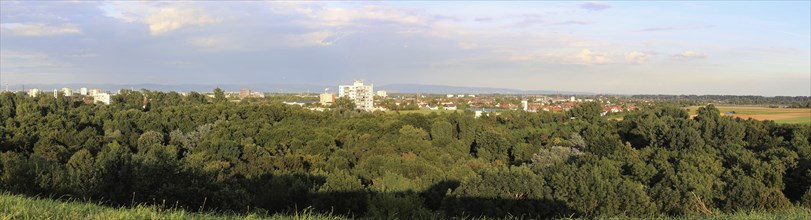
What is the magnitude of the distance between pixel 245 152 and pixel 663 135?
3379cm

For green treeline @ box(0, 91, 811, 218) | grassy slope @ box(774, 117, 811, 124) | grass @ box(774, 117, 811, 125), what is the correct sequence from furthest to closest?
1. grassy slope @ box(774, 117, 811, 124)
2. grass @ box(774, 117, 811, 125)
3. green treeline @ box(0, 91, 811, 218)

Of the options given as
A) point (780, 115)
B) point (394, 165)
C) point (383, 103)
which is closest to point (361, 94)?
point (383, 103)

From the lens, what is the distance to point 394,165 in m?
27.9

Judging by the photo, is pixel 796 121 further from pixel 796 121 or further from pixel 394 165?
pixel 394 165

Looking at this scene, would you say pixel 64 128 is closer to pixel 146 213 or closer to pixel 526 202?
pixel 526 202

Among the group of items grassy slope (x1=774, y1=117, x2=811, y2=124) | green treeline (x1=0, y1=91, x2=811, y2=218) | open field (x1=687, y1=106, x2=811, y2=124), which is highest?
open field (x1=687, y1=106, x2=811, y2=124)

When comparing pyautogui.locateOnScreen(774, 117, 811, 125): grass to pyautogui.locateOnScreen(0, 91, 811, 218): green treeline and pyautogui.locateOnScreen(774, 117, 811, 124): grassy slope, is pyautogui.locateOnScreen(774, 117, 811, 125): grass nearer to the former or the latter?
pyautogui.locateOnScreen(774, 117, 811, 124): grassy slope

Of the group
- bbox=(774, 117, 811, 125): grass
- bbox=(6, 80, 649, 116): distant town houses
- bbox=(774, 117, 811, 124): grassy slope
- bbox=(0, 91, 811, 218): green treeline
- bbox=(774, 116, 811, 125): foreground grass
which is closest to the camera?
bbox=(0, 91, 811, 218): green treeline

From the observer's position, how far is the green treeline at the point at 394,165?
1596 cm

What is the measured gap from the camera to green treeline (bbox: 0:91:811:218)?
15961mm

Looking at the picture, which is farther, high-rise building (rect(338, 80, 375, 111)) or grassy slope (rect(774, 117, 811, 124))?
high-rise building (rect(338, 80, 375, 111))

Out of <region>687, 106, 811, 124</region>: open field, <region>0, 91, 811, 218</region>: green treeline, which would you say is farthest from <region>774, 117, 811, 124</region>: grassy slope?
<region>0, 91, 811, 218</region>: green treeline

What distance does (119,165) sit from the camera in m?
16.9

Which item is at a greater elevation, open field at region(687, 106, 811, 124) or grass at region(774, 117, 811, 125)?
open field at region(687, 106, 811, 124)
